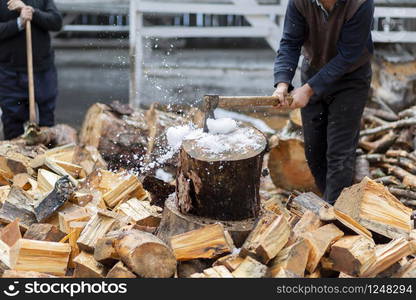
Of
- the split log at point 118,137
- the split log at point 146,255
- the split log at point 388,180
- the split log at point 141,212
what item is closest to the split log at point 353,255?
the split log at point 146,255

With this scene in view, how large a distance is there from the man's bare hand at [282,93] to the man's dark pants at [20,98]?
2.72 metres

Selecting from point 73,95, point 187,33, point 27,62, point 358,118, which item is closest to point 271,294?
point 358,118

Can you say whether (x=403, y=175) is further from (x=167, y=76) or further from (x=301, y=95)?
(x=167, y=76)

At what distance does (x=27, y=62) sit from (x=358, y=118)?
3089 mm

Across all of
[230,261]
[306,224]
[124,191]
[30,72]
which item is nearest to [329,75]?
[306,224]

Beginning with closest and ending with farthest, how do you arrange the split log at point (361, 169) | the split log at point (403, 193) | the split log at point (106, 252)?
the split log at point (106, 252)
the split log at point (403, 193)
the split log at point (361, 169)

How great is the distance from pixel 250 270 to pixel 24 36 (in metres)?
3.78

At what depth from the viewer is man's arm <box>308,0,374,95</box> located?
4125 millimetres

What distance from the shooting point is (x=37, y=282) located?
3.10m

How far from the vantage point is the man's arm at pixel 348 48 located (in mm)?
4125

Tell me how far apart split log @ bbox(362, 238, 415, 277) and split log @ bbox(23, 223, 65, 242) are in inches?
65.2

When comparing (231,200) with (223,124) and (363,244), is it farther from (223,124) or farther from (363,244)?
(363,244)

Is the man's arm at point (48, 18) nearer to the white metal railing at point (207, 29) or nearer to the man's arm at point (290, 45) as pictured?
the white metal railing at point (207, 29)

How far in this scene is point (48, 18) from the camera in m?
5.96
